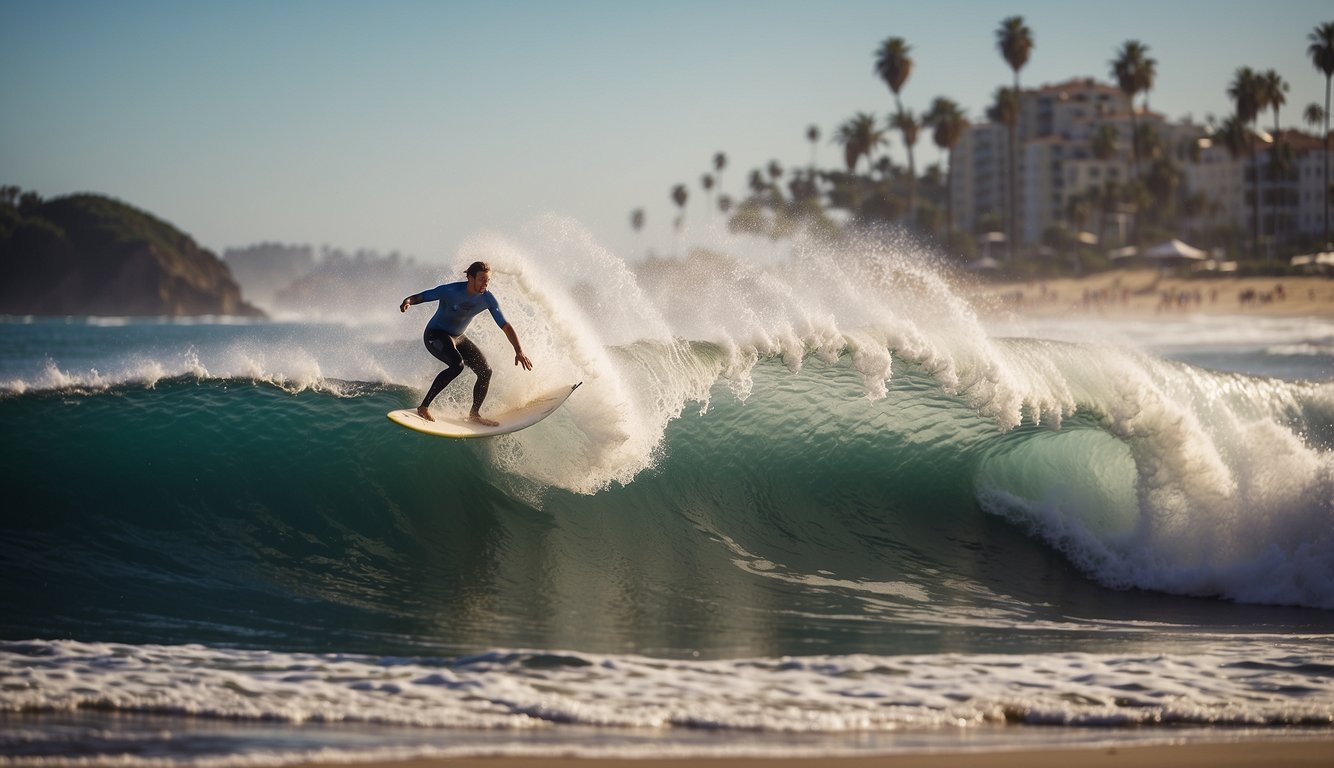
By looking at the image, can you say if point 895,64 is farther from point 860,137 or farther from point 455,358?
point 455,358

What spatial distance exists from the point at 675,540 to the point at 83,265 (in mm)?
151684

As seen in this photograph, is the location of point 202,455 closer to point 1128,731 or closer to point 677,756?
point 677,756

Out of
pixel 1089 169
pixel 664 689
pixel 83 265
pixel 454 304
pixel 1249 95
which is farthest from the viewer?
pixel 83 265

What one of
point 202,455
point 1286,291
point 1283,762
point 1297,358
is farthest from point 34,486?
point 1286,291

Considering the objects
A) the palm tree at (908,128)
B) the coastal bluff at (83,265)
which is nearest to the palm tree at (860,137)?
the palm tree at (908,128)

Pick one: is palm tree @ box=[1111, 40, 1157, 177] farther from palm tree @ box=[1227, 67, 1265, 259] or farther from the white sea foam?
the white sea foam

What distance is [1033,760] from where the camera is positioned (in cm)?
565

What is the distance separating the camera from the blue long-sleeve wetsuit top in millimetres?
9461

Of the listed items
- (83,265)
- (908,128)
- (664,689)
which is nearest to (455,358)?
(664,689)

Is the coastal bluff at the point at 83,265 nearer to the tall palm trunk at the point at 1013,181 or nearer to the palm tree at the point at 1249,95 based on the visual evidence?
the tall palm trunk at the point at 1013,181

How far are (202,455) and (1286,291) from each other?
224 ft

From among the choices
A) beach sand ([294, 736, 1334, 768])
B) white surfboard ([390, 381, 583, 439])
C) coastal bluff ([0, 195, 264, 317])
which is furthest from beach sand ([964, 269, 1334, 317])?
coastal bluff ([0, 195, 264, 317])

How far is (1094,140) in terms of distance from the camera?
115 metres

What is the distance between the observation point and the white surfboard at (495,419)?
31.5ft
